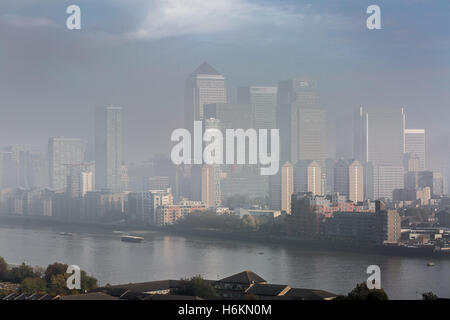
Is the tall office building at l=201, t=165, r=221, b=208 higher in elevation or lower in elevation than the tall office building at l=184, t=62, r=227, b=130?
lower

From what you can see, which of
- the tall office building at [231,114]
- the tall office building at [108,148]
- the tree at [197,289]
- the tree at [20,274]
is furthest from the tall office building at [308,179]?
the tree at [197,289]

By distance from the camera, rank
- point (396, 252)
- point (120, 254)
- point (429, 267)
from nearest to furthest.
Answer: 1. point (429, 267)
2. point (120, 254)
3. point (396, 252)

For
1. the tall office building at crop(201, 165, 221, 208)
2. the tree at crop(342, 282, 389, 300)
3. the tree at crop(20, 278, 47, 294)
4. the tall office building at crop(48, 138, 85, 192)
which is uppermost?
the tall office building at crop(48, 138, 85, 192)

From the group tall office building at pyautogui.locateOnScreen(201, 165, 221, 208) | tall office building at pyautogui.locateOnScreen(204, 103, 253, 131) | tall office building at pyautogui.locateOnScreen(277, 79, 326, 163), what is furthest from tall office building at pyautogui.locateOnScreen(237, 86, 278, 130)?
tall office building at pyautogui.locateOnScreen(201, 165, 221, 208)

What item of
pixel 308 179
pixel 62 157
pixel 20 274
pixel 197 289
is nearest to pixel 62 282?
pixel 20 274

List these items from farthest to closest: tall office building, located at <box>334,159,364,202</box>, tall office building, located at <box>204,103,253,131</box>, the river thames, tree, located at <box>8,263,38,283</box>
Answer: tall office building, located at <box>204,103,253,131</box> < tall office building, located at <box>334,159,364,202</box> < the river thames < tree, located at <box>8,263,38,283</box>

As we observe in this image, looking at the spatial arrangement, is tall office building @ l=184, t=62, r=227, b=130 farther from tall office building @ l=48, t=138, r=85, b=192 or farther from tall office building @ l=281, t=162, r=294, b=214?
tall office building @ l=281, t=162, r=294, b=214

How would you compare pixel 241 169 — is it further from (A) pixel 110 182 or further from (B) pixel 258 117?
(A) pixel 110 182
